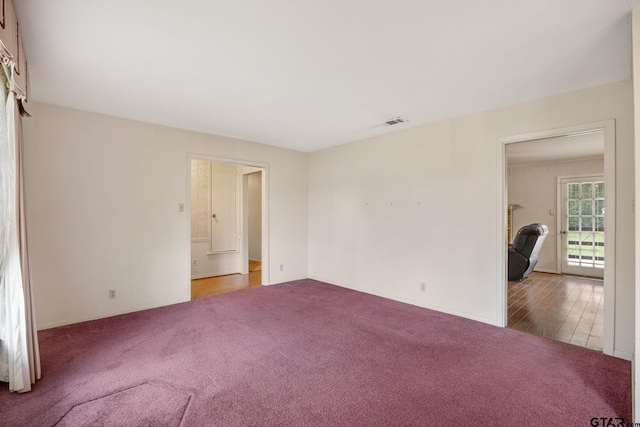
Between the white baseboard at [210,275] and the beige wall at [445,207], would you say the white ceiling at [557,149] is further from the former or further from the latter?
the white baseboard at [210,275]

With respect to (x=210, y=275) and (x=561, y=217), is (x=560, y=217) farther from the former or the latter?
(x=210, y=275)

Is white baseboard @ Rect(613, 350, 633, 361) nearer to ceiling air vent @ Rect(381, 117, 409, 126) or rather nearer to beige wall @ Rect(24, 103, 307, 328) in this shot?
ceiling air vent @ Rect(381, 117, 409, 126)

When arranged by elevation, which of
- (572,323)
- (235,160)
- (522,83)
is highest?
(522,83)

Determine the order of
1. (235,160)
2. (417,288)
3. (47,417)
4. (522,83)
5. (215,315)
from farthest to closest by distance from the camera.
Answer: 1. (235,160)
2. (417,288)
3. (215,315)
4. (522,83)
5. (47,417)

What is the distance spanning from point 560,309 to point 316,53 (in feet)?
14.4

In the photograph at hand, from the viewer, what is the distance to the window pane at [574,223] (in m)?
6.24

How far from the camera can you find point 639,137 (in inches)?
66.9

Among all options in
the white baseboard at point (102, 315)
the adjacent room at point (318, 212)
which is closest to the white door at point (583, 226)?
the adjacent room at point (318, 212)

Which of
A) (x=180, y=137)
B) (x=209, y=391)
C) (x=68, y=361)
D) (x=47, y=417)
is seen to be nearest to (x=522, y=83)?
(x=209, y=391)

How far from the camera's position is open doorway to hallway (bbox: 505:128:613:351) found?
4.39 m

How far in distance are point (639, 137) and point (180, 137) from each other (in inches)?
181

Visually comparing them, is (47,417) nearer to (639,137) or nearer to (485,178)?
(639,137)

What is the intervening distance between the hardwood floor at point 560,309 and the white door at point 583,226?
42cm

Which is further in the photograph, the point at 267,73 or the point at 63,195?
the point at 63,195
